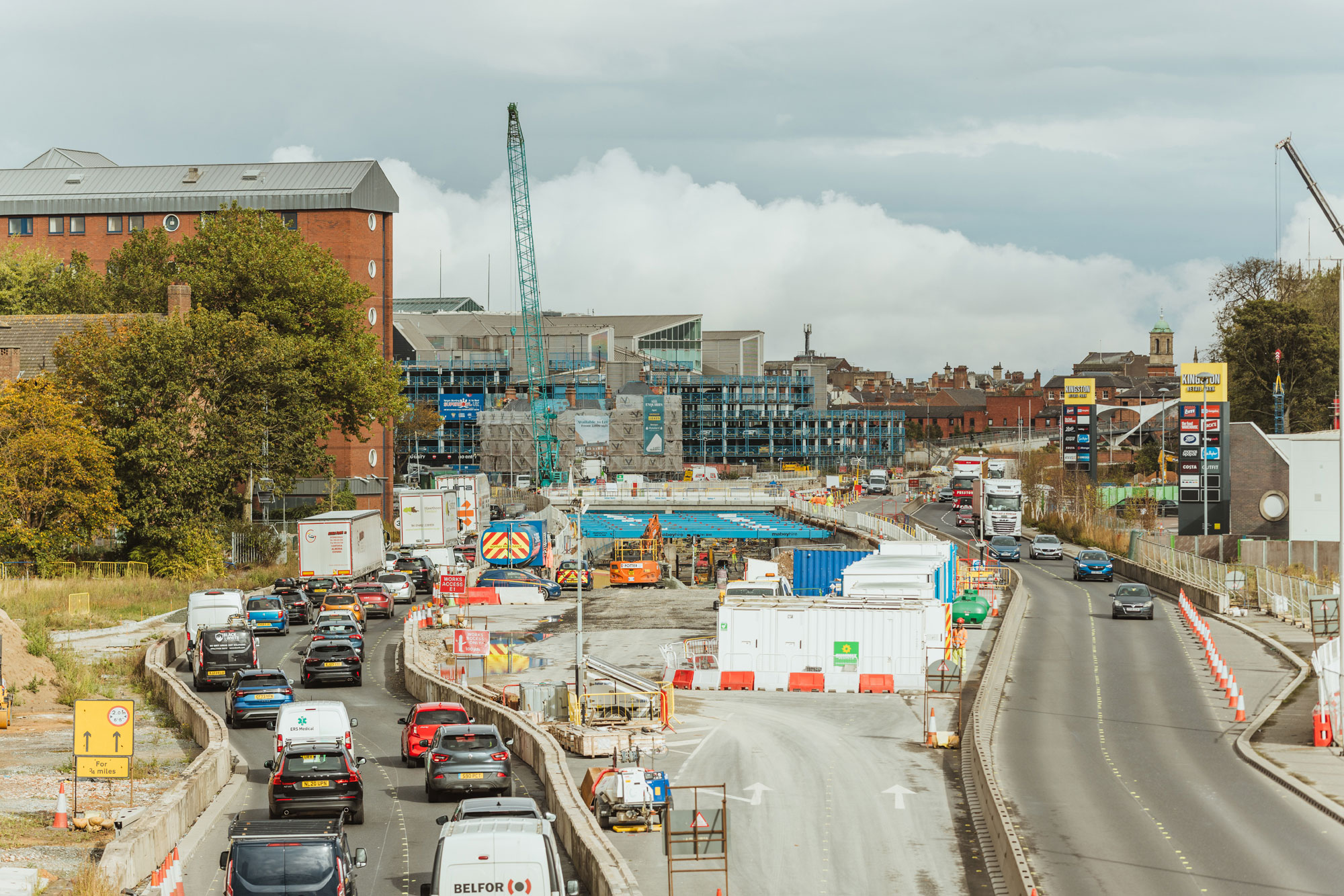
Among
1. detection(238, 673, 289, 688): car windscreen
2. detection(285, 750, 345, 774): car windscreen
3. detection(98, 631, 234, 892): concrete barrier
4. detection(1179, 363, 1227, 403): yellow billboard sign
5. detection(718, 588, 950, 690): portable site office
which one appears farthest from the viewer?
detection(1179, 363, 1227, 403): yellow billboard sign

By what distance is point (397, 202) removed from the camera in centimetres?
11481

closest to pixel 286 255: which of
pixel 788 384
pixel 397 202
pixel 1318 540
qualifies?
pixel 397 202

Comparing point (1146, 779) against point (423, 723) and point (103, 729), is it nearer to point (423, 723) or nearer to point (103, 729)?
point (423, 723)

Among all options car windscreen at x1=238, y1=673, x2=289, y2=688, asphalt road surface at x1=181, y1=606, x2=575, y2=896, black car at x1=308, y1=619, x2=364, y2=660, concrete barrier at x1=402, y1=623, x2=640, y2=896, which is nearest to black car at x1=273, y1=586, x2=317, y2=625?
black car at x1=308, y1=619, x2=364, y2=660

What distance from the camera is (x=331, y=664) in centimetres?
4172

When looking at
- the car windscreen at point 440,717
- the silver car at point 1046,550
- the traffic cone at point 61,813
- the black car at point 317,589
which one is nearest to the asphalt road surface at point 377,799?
the car windscreen at point 440,717

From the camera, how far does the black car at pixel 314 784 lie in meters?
23.8

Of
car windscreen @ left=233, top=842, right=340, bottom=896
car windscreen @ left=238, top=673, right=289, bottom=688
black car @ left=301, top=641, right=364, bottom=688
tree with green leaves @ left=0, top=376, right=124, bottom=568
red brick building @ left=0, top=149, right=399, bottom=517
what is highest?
red brick building @ left=0, top=149, right=399, bottom=517

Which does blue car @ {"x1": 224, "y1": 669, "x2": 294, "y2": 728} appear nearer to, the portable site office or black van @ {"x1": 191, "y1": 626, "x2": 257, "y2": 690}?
black van @ {"x1": 191, "y1": 626, "x2": 257, "y2": 690}

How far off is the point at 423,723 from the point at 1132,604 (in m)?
35.5

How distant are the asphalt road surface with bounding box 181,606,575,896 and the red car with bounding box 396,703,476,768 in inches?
12.2

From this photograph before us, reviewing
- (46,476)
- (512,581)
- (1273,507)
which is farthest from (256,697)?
(1273,507)

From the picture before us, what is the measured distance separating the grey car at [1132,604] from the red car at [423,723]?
3415 cm

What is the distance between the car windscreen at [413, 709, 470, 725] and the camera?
3064cm
